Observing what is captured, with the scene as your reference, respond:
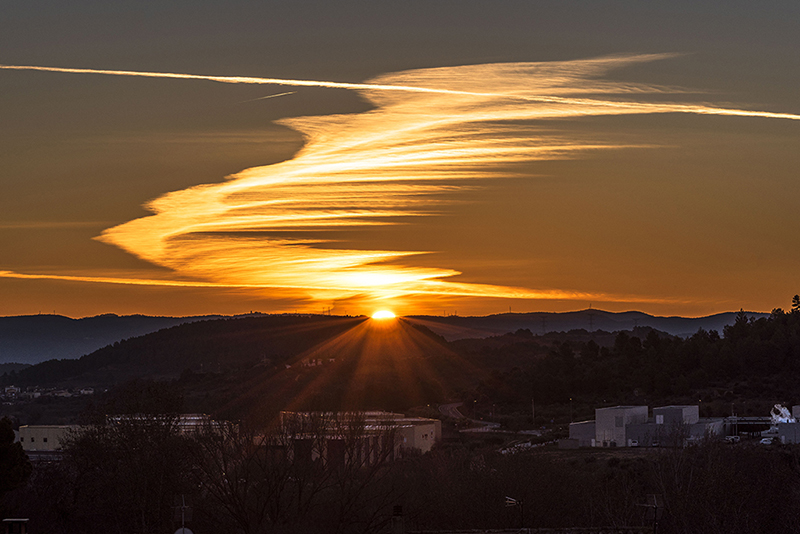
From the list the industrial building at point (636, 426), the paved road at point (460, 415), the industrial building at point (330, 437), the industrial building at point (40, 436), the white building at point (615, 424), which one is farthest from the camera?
the paved road at point (460, 415)

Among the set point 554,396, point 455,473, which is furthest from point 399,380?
point 455,473

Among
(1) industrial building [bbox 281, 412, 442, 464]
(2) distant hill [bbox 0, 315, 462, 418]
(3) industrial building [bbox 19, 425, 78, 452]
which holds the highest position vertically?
(2) distant hill [bbox 0, 315, 462, 418]

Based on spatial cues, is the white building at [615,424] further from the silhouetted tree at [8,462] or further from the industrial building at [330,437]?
the silhouetted tree at [8,462]

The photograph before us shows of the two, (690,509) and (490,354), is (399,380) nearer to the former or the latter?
(490,354)

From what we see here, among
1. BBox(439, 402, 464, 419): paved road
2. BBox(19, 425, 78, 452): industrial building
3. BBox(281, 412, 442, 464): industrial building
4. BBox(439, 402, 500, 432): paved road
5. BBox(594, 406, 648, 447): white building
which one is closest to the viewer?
BBox(281, 412, 442, 464): industrial building

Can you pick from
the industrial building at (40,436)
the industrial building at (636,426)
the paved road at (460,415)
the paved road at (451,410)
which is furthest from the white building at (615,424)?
the industrial building at (40,436)

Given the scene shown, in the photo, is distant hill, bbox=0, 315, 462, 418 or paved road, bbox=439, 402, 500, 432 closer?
paved road, bbox=439, 402, 500, 432

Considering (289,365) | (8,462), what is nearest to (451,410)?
(289,365)

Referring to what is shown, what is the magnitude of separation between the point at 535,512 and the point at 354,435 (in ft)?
24.2

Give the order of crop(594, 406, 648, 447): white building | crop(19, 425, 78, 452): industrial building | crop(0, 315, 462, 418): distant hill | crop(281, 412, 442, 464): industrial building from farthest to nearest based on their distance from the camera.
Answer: crop(0, 315, 462, 418): distant hill < crop(19, 425, 78, 452): industrial building < crop(594, 406, 648, 447): white building < crop(281, 412, 442, 464): industrial building

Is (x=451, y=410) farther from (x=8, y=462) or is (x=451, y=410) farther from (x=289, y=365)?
(x=8, y=462)

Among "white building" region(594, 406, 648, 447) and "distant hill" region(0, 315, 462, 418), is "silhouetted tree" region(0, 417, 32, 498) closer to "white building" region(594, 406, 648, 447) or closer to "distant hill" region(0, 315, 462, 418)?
"white building" region(594, 406, 648, 447)

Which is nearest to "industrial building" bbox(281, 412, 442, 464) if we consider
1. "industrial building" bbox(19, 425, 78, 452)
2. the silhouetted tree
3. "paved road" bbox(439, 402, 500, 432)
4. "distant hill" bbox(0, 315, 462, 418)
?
the silhouetted tree

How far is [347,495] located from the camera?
3362 cm
